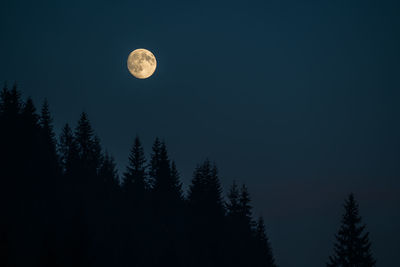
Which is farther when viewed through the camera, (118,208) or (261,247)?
(261,247)

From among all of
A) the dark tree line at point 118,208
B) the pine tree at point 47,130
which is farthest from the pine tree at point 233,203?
the pine tree at point 47,130

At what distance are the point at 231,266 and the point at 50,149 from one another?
90.2ft

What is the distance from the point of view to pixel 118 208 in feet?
158

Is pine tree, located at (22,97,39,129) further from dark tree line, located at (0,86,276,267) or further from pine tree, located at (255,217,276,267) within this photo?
pine tree, located at (255,217,276,267)

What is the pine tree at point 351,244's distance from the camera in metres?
40.7

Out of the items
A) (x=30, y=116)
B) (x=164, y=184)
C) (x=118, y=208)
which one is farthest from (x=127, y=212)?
(x=30, y=116)

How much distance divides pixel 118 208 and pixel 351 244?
26.5m

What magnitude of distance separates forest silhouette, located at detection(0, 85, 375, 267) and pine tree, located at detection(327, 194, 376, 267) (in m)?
0.10

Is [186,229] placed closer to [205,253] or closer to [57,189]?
[205,253]

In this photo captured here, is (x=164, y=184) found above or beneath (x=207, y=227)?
above

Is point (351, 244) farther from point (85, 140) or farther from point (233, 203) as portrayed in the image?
point (85, 140)

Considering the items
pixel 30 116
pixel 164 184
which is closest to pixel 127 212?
pixel 164 184

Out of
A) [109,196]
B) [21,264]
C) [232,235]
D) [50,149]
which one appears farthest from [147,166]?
[21,264]

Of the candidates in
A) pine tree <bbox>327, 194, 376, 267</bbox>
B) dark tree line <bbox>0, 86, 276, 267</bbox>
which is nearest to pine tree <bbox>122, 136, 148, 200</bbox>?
dark tree line <bbox>0, 86, 276, 267</bbox>
